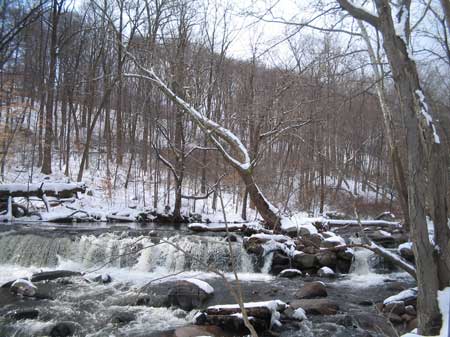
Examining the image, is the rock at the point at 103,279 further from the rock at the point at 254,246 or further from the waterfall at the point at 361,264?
the waterfall at the point at 361,264

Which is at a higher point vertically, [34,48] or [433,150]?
[34,48]

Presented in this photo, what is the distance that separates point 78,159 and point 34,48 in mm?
7878

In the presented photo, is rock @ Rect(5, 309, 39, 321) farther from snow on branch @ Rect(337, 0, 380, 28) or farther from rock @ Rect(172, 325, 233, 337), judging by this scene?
snow on branch @ Rect(337, 0, 380, 28)

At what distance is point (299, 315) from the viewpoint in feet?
23.5

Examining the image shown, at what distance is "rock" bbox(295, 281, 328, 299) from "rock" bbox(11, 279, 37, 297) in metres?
5.47

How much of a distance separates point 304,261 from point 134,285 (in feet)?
14.6

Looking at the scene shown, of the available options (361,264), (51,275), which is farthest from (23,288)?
(361,264)

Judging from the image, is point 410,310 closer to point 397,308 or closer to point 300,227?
point 397,308

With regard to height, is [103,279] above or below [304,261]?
below

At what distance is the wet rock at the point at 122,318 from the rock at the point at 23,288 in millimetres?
2159

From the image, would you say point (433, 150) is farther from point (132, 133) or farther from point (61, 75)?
point (61, 75)

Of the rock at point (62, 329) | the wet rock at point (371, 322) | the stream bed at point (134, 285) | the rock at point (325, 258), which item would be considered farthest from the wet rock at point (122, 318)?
the rock at point (325, 258)

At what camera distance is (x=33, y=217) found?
15.3 metres

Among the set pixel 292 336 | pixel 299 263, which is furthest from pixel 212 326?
pixel 299 263
